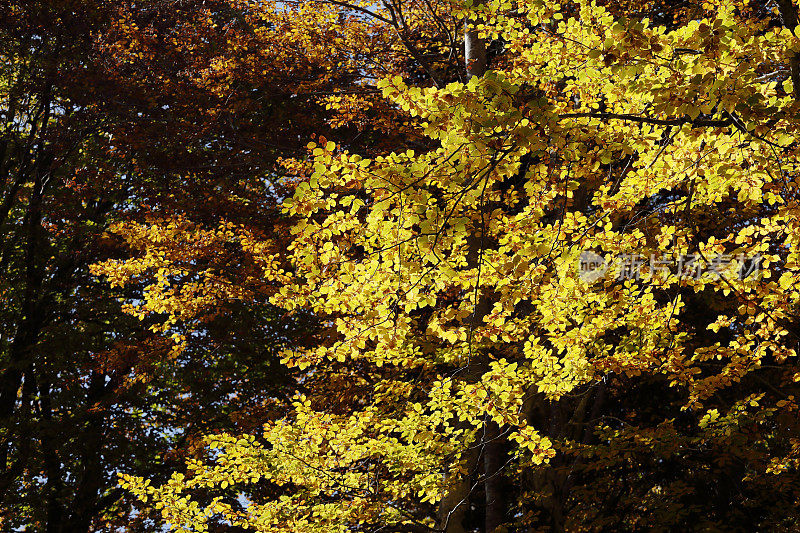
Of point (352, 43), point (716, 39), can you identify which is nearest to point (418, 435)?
point (716, 39)

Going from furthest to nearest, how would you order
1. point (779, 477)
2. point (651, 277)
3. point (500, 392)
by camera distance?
point (779, 477), point (500, 392), point (651, 277)

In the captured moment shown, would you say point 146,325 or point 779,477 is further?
point 146,325

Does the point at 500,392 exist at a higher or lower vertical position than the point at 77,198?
lower

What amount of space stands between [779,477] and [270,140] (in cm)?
858

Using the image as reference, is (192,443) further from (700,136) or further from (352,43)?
(700,136)

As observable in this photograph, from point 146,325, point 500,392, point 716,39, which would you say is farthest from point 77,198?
point 716,39

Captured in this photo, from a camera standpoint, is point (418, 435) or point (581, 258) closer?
point (581, 258)

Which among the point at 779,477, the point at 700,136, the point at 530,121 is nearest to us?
the point at 530,121

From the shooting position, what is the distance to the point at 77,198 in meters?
11.3

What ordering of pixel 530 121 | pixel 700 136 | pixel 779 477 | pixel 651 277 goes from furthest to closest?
pixel 779 477 → pixel 651 277 → pixel 700 136 → pixel 530 121

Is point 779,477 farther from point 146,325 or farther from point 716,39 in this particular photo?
point 146,325

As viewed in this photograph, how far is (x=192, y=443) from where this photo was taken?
920 centimetres

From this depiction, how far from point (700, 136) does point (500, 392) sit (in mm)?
2623

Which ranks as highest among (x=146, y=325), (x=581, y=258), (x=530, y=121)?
(x=146, y=325)
